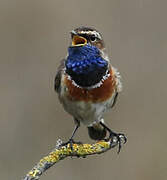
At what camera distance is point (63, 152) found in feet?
14.0

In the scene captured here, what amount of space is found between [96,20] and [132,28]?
0.48 m

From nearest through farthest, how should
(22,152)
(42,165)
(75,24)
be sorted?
(42,165), (22,152), (75,24)

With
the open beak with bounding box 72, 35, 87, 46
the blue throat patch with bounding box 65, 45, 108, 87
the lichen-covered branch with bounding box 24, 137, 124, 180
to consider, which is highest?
the open beak with bounding box 72, 35, 87, 46

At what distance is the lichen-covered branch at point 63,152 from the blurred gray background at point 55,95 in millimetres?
2444

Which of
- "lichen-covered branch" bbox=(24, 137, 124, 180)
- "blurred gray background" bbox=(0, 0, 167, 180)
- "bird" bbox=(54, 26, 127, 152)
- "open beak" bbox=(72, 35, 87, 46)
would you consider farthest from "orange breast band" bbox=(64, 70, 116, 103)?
"blurred gray background" bbox=(0, 0, 167, 180)

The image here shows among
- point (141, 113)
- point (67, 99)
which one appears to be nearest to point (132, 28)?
point (141, 113)

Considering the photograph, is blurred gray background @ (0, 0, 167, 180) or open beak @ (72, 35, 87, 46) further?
blurred gray background @ (0, 0, 167, 180)

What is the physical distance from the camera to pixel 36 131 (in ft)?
23.8

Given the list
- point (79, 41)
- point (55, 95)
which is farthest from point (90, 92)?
point (55, 95)

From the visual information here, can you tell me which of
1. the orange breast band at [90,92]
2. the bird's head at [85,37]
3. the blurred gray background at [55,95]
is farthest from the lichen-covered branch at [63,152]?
the blurred gray background at [55,95]

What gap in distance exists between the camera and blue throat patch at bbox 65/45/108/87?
5.33 metres

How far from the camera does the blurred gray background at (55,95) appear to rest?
7121 mm

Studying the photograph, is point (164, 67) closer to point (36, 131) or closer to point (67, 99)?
point (36, 131)

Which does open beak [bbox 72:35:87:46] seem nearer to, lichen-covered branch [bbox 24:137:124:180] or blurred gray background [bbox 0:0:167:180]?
lichen-covered branch [bbox 24:137:124:180]
